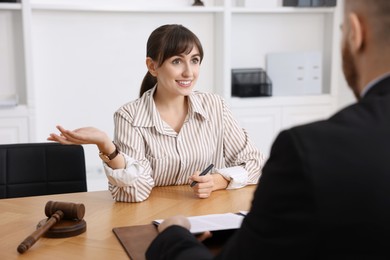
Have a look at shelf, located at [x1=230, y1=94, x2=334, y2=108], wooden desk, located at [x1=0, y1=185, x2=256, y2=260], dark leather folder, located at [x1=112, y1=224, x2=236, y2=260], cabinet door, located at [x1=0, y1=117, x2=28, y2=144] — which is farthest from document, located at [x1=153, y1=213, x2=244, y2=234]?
shelf, located at [x1=230, y1=94, x2=334, y2=108]

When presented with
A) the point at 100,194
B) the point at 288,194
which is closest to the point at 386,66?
the point at 288,194

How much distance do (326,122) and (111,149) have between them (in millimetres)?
1109

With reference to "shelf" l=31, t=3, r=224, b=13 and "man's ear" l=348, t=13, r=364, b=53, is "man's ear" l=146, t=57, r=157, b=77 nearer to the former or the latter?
"shelf" l=31, t=3, r=224, b=13

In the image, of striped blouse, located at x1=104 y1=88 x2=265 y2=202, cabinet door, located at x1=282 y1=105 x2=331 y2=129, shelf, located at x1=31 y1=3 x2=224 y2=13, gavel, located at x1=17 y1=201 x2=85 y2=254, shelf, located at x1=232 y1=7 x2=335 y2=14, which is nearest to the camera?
gavel, located at x1=17 y1=201 x2=85 y2=254

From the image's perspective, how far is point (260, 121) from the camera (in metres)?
3.83

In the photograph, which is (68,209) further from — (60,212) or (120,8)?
(120,8)

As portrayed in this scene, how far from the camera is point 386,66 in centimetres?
83

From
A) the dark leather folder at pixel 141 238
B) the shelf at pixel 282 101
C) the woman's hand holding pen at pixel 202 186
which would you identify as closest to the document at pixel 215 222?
the dark leather folder at pixel 141 238

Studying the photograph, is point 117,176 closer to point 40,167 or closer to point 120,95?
point 40,167

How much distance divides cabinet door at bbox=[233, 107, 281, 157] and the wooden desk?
1810 millimetres

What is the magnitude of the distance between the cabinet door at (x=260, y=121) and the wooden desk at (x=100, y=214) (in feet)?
5.94

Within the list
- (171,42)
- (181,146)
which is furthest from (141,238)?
(171,42)

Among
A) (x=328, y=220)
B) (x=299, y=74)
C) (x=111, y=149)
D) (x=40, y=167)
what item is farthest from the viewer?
(x=299, y=74)

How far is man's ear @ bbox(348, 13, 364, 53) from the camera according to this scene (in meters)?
0.84
